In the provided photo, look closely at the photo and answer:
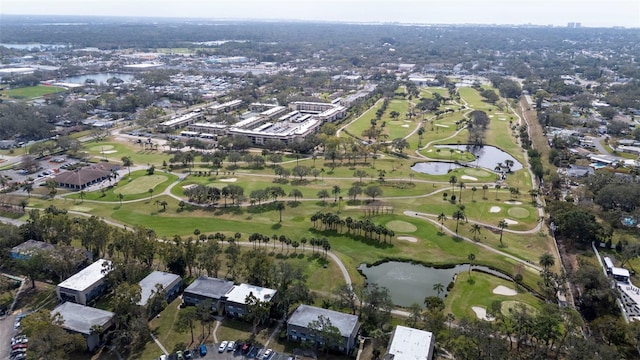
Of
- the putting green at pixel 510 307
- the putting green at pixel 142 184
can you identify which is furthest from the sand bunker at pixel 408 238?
the putting green at pixel 142 184

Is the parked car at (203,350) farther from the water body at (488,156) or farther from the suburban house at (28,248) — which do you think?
the water body at (488,156)

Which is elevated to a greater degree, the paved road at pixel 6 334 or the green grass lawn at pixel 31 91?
the green grass lawn at pixel 31 91

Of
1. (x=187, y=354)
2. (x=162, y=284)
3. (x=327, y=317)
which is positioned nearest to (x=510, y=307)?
(x=327, y=317)

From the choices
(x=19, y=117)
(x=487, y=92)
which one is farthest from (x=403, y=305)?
(x=487, y=92)

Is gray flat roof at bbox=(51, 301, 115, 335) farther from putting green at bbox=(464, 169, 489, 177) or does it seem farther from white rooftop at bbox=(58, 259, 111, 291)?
putting green at bbox=(464, 169, 489, 177)

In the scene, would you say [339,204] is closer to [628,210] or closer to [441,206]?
[441,206]

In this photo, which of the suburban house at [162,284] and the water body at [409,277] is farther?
the water body at [409,277]

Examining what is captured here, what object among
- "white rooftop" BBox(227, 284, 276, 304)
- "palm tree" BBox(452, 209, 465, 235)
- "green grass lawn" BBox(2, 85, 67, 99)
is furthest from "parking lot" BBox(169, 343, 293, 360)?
"green grass lawn" BBox(2, 85, 67, 99)
